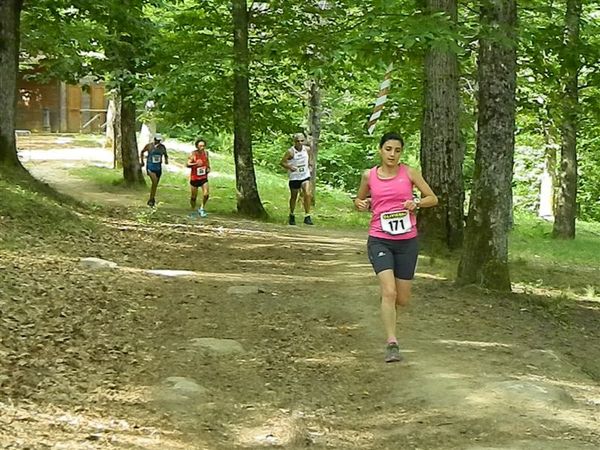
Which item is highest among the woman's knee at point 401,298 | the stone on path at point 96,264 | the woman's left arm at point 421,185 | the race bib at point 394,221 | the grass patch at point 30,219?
the woman's left arm at point 421,185

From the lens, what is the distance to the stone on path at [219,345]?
24.6ft

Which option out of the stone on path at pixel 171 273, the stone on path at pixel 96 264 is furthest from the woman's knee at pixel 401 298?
the stone on path at pixel 96 264

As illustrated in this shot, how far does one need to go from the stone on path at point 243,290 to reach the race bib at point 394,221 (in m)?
2.90

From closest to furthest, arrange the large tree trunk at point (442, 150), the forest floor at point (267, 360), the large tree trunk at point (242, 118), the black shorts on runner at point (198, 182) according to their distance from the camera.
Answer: the forest floor at point (267, 360) → the large tree trunk at point (442, 150) → the large tree trunk at point (242, 118) → the black shorts on runner at point (198, 182)

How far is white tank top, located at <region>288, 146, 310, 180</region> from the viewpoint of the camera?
59.7 feet

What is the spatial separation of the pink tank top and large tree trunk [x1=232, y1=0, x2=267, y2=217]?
10789 millimetres

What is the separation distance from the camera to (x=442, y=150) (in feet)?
42.5

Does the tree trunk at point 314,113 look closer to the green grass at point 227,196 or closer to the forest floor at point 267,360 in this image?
the green grass at point 227,196

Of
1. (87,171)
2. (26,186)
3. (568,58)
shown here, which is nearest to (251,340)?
(568,58)

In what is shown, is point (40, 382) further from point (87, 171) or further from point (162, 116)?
point (87, 171)

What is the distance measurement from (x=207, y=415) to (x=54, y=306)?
280cm

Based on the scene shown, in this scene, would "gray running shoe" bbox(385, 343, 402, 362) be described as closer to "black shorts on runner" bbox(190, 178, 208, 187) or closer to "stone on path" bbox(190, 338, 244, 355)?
"stone on path" bbox(190, 338, 244, 355)

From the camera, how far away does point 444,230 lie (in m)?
13.1

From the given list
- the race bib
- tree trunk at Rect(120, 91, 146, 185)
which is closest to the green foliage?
tree trunk at Rect(120, 91, 146, 185)
